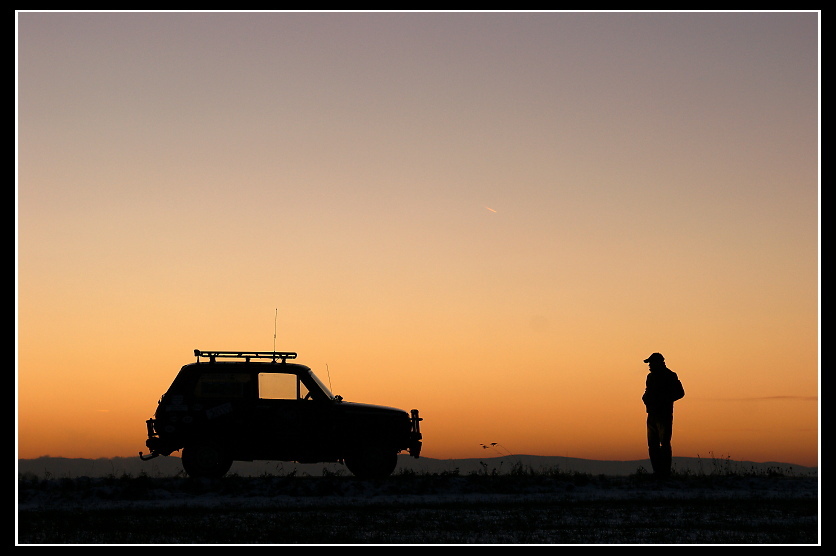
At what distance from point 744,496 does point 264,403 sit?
793 centimetres

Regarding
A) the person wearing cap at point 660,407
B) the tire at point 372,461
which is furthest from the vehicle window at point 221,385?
the person wearing cap at point 660,407

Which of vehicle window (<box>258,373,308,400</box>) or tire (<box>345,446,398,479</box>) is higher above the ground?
vehicle window (<box>258,373,308,400</box>)

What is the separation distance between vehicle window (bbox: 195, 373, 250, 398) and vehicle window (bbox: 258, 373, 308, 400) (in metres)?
0.29

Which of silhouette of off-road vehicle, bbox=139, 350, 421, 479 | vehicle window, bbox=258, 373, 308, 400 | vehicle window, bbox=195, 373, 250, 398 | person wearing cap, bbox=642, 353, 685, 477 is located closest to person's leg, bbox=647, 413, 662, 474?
person wearing cap, bbox=642, 353, 685, 477

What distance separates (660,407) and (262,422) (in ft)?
22.1

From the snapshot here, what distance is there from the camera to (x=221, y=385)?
20.1 meters

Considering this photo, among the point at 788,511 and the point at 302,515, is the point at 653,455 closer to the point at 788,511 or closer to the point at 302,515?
the point at 788,511

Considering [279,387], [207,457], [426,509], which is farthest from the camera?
[279,387]

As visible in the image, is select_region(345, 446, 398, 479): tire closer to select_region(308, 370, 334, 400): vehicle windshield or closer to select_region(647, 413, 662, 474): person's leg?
select_region(308, 370, 334, 400): vehicle windshield

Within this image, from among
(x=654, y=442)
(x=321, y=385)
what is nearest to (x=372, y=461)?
(x=321, y=385)

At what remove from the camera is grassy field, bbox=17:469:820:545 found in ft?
47.0

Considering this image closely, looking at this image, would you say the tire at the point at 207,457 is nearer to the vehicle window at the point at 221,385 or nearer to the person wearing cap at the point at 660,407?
the vehicle window at the point at 221,385

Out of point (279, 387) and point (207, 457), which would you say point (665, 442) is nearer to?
point (279, 387)

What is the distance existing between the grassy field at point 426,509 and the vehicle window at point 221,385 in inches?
60.4
